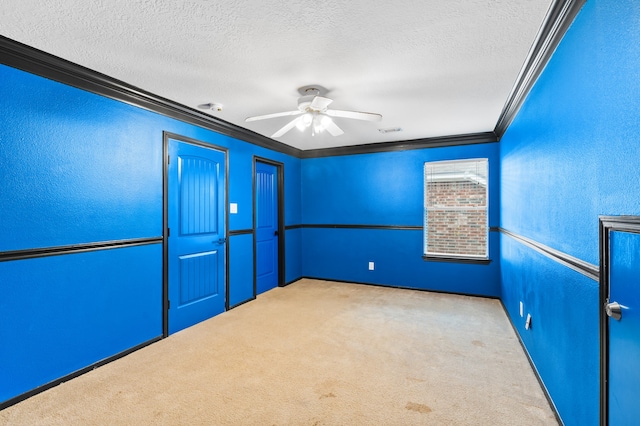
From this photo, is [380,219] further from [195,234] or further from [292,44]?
[292,44]

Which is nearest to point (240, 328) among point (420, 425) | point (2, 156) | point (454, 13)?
point (420, 425)

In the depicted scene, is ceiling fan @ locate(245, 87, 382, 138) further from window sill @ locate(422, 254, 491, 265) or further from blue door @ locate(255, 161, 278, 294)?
window sill @ locate(422, 254, 491, 265)

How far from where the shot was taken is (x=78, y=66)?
2.41 meters

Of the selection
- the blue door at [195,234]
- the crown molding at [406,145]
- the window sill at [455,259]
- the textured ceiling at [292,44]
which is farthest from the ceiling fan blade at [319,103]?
the window sill at [455,259]

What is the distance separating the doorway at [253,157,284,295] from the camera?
4812mm

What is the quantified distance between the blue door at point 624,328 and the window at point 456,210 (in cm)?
360

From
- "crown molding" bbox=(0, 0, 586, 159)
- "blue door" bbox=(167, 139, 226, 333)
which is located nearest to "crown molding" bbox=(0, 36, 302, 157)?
"crown molding" bbox=(0, 0, 586, 159)

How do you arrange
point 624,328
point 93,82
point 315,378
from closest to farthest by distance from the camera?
point 624,328 → point 315,378 → point 93,82

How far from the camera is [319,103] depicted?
2637mm

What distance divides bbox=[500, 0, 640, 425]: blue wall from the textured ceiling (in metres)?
0.42

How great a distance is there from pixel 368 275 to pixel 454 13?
4166 millimetres

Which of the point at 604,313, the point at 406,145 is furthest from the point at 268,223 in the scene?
the point at 604,313

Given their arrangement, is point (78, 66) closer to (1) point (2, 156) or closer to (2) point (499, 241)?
(1) point (2, 156)

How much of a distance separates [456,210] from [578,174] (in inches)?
132
